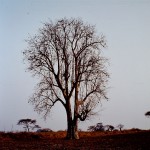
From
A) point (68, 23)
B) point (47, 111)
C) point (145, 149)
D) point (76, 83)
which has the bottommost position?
point (145, 149)

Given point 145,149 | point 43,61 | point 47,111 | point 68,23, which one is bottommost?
point 145,149

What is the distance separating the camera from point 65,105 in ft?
115

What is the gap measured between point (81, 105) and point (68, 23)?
8.99 m

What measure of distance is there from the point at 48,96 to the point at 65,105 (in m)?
2.01

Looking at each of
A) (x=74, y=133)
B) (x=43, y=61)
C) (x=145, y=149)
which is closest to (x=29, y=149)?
(x=145, y=149)

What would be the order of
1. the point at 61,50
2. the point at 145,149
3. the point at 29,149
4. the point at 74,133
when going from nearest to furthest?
the point at 145,149 → the point at 29,149 → the point at 74,133 → the point at 61,50

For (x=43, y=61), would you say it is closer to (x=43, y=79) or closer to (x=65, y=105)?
(x=43, y=79)

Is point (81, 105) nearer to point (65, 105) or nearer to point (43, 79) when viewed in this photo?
point (65, 105)

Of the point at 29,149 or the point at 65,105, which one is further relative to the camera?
the point at 65,105

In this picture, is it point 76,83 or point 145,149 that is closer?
point 145,149

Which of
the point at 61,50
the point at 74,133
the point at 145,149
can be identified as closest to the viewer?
the point at 145,149

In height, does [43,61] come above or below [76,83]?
above

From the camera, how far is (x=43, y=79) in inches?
1405

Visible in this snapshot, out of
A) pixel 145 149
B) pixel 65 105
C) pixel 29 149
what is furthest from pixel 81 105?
pixel 145 149
